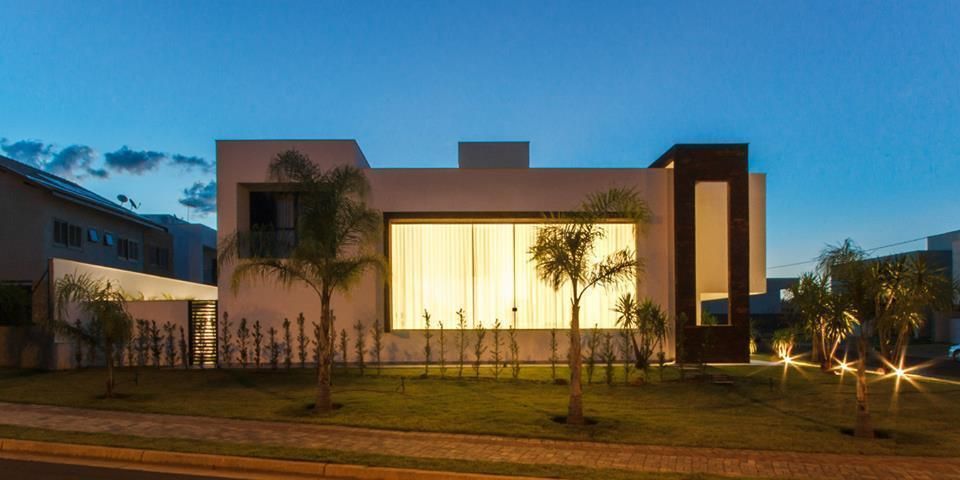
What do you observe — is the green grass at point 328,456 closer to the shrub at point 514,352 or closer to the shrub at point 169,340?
the shrub at point 514,352

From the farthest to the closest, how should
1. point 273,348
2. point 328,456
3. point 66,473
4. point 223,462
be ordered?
point 273,348 < point 328,456 < point 223,462 < point 66,473

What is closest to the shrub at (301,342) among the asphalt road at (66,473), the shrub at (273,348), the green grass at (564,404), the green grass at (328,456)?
the shrub at (273,348)

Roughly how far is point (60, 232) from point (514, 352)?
20.8m

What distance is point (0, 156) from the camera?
Result: 2770cm

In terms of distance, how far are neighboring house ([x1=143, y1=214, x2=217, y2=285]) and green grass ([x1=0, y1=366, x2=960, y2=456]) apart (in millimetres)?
22420

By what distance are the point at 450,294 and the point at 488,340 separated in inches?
72.5

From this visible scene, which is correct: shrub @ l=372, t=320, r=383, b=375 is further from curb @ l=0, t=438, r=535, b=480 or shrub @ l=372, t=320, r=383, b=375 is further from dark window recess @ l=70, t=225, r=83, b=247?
dark window recess @ l=70, t=225, r=83, b=247

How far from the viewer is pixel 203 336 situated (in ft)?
63.6

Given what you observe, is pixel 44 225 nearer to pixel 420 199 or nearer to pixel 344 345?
pixel 344 345

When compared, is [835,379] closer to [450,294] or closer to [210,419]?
[450,294]

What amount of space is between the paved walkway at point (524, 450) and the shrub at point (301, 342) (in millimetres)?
6508

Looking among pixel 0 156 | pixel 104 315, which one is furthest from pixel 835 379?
pixel 0 156

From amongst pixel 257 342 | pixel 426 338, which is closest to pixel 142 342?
pixel 257 342

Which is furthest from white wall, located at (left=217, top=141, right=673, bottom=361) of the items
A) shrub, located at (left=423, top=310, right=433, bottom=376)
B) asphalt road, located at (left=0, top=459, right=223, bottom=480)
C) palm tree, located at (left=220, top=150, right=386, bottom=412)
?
asphalt road, located at (left=0, top=459, right=223, bottom=480)
